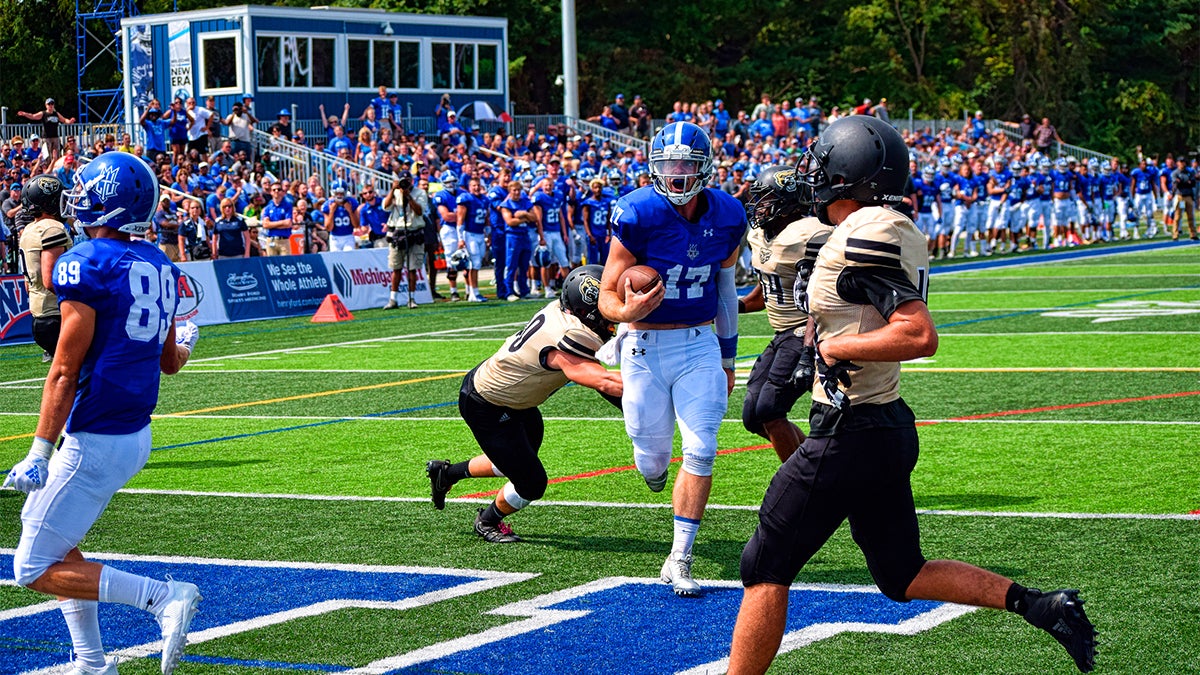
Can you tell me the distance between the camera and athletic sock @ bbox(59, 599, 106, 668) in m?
5.28

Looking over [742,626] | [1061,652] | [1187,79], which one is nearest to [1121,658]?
[1061,652]

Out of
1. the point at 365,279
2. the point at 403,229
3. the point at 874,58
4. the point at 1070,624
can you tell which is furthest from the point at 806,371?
the point at 874,58

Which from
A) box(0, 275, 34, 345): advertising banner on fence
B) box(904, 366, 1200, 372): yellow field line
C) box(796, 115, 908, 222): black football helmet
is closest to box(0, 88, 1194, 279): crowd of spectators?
box(0, 275, 34, 345): advertising banner on fence

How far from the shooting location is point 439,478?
8.23 m

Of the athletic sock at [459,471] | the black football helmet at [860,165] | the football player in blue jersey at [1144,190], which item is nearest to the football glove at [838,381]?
the black football helmet at [860,165]

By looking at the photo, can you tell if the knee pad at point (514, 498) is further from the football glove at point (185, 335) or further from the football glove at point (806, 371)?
the football glove at point (806, 371)

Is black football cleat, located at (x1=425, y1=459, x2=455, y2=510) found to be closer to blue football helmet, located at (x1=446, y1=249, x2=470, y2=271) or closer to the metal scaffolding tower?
blue football helmet, located at (x1=446, y1=249, x2=470, y2=271)

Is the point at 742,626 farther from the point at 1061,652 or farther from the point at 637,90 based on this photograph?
the point at 637,90

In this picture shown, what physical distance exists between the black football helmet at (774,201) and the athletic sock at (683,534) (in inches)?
82.3

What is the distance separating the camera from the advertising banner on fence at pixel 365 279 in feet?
76.4

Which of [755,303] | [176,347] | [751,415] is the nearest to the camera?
[176,347]

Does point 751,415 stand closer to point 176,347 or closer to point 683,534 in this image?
point 683,534

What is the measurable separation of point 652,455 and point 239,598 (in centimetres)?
183

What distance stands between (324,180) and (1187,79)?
43215 mm
